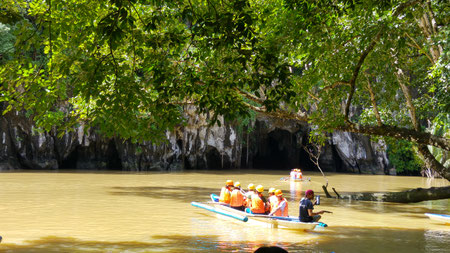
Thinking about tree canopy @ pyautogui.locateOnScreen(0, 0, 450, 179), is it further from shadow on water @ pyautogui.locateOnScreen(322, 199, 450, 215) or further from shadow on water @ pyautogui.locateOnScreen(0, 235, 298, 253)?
shadow on water @ pyautogui.locateOnScreen(0, 235, 298, 253)

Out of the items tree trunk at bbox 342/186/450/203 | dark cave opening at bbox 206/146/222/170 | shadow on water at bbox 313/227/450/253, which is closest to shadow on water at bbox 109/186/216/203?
tree trunk at bbox 342/186/450/203

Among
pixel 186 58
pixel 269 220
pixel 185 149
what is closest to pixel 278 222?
pixel 269 220

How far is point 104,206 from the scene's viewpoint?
45.1 ft

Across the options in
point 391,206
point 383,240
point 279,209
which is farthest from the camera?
point 391,206

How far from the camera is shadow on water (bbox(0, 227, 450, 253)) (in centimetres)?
828

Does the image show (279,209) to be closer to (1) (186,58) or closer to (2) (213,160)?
(1) (186,58)

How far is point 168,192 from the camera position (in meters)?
18.2

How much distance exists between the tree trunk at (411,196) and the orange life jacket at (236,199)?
601 centimetres

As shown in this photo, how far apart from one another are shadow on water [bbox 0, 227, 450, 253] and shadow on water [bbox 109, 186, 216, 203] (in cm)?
647

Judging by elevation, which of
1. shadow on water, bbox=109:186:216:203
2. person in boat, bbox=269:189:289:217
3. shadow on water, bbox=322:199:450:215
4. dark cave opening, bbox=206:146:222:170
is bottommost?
shadow on water, bbox=322:199:450:215

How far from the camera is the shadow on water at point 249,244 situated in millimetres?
8281

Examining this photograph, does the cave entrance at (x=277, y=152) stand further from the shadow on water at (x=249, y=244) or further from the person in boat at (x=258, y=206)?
the shadow on water at (x=249, y=244)

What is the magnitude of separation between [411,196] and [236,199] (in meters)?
6.56

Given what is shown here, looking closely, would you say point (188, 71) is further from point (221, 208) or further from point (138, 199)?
point (138, 199)
